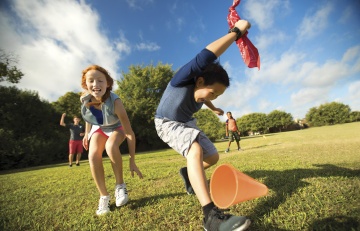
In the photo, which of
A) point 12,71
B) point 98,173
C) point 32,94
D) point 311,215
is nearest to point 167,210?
point 98,173

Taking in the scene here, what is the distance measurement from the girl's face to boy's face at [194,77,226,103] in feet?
4.15

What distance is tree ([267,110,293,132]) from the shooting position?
71125mm

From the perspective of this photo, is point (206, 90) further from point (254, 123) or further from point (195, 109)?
point (254, 123)

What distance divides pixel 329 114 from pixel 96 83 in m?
78.3

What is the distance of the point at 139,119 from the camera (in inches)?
1112

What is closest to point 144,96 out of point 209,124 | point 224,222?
point 209,124

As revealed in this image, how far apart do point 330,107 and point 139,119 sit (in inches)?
2548

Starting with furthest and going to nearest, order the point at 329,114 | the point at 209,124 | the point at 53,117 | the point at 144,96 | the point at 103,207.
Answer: the point at 329,114 → the point at 209,124 → the point at 144,96 → the point at 53,117 → the point at 103,207

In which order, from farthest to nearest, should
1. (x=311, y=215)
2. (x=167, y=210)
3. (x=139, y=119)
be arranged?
(x=139, y=119) → (x=167, y=210) → (x=311, y=215)

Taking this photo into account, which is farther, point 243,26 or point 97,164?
point 97,164

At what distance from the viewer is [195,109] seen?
255cm

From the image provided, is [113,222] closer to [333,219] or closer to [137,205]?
[137,205]

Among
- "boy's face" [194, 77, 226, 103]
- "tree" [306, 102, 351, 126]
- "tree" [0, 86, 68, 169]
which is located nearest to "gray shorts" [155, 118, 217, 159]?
"boy's face" [194, 77, 226, 103]

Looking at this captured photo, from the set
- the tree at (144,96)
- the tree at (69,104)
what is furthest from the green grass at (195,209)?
the tree at (69,104)
